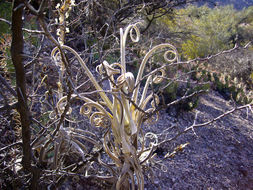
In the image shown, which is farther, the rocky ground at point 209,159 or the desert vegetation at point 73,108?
the rocky ground at point 209,159

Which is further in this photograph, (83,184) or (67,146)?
(83,184)

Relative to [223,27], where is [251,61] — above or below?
below

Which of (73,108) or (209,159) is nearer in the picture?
(73,108)

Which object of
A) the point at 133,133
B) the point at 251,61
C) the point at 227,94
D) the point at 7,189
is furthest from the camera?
the point at 251,61

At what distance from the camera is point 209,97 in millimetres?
6145

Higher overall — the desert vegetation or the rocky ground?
the desert vegetation

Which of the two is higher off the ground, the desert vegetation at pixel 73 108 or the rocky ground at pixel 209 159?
the desert vegetation at pixel 73 108

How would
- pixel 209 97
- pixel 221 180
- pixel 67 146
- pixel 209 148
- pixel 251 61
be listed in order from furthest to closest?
pixel 251 61 → pixel 209 97 → pixel 209 148 → pixel 221 180 → pixel 67 146

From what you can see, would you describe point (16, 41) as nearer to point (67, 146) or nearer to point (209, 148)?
point (67, 146)

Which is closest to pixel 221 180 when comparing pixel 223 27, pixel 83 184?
pixel 83 184

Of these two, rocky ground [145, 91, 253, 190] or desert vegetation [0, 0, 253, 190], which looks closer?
desert vegetation [0, 0, 253, 190]

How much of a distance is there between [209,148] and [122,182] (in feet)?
8.98

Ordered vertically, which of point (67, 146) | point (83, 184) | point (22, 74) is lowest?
point (83, 184)

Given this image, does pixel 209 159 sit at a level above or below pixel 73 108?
below
